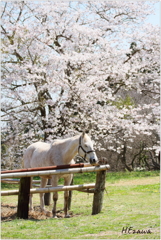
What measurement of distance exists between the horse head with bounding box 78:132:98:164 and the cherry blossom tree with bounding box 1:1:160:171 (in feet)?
24.6

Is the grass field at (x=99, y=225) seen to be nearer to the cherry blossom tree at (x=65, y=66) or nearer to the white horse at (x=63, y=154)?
the white horse at (x=63, y=154)

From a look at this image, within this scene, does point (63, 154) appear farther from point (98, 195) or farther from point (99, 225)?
point (99, 225)

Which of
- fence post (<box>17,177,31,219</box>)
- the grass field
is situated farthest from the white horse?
the grass field

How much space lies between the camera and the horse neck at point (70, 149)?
6676 millimetres

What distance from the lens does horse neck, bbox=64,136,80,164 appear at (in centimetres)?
668

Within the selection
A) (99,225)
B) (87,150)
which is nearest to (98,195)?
(87,150)

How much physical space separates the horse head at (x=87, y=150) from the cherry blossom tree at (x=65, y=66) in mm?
7488

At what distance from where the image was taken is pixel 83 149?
6430 millimetres

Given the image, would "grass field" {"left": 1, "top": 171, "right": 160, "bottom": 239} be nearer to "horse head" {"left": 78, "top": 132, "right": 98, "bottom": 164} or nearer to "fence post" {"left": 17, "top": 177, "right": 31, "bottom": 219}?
"fence post" {"left": 17, "top": 177, "right": 31, "bottom": 219}

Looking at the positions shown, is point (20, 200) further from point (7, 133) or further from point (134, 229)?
point (7, 133)

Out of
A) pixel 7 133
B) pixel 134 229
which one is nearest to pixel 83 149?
pixel 134 229

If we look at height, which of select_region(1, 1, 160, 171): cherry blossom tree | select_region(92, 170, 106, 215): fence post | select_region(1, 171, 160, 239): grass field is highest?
select_region(1, 1, 160, 171): cherry blossom tree

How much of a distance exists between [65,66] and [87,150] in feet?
26.3

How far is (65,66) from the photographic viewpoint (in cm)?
1391
